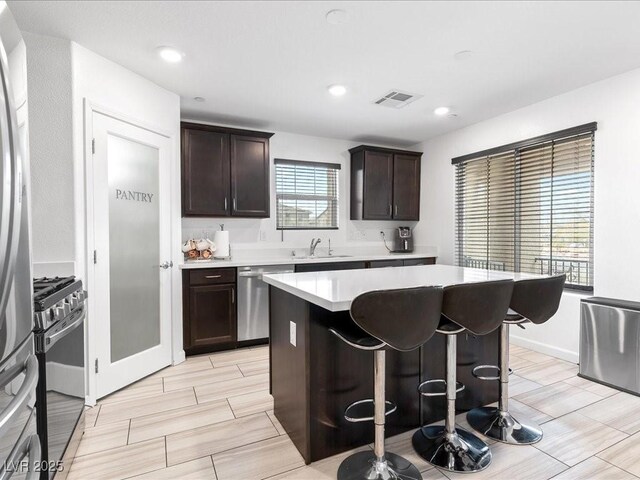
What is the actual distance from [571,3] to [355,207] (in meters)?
3.16

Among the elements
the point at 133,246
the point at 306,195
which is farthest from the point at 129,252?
the point at 306,195

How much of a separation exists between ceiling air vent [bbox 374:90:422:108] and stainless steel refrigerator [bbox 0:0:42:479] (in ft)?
9.64

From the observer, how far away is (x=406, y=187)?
16.6ft

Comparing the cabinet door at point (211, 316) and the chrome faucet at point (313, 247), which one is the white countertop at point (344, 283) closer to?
the cabinet door at point (211, 316)

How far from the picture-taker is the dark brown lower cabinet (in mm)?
3389

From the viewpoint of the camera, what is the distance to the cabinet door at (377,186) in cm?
473

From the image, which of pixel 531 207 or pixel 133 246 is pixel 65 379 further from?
pixel 531 207

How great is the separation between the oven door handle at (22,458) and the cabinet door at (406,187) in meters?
4.53

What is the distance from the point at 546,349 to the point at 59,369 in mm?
4032

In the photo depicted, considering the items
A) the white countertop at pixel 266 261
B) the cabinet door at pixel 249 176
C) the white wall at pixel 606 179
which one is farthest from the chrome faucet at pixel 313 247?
the white wall at pixel 606 179

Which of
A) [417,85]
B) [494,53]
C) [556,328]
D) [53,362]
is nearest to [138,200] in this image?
[53,362]

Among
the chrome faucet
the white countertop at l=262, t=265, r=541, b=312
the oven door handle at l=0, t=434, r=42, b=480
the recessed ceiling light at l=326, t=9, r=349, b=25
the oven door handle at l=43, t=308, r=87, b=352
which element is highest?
the recessed ceiling light at l=326, t=9, r=349, b=25

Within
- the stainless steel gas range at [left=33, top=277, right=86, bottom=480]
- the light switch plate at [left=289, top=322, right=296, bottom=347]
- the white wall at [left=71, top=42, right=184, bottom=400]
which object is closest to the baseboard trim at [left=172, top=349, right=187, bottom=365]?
the white wall at [left=71, top=42, right=184, bottom=400]

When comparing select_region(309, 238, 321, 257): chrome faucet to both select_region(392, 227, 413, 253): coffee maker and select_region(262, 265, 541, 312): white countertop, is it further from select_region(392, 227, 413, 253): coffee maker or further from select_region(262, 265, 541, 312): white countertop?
select_region(262, 265, 541, 312): white countertop
